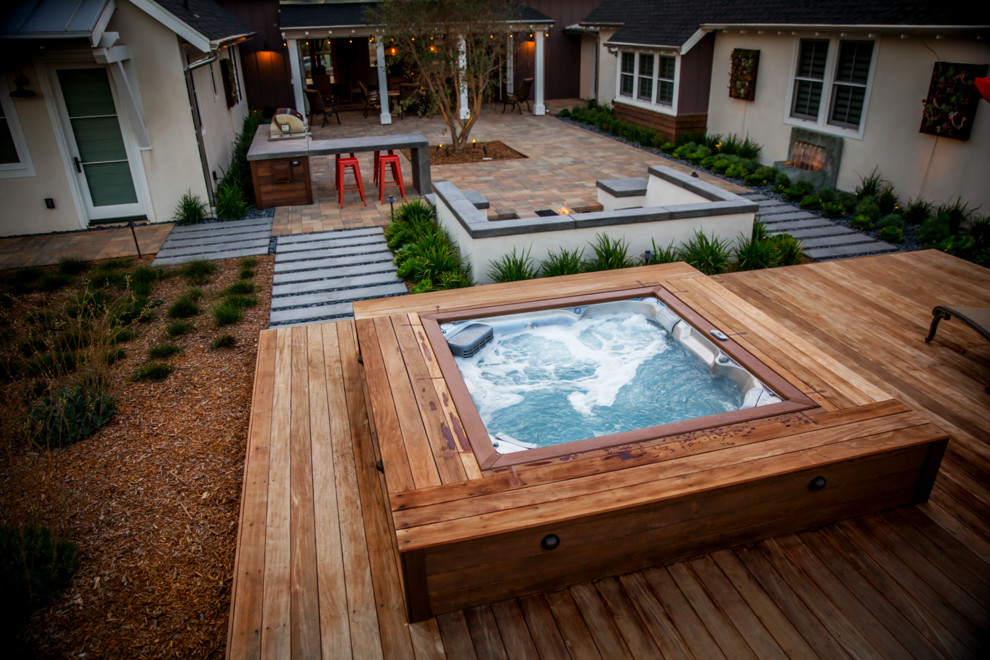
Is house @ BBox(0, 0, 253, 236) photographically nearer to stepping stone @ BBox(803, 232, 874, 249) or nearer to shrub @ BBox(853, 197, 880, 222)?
stepping stone @ BBox(803, 232, 874, 249)

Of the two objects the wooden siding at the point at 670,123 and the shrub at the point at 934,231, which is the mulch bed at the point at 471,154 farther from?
the shrub at the point at 934,231

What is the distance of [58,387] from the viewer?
4848 millimetres

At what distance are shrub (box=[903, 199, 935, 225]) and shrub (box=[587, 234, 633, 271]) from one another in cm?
434

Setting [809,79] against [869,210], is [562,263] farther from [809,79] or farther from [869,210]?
[809,79]

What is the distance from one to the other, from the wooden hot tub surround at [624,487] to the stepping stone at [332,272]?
3361 mm

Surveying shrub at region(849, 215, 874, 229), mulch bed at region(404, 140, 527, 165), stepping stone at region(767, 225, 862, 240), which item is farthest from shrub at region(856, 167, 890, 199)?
mulch bed at region(404, 140, 527, 165)

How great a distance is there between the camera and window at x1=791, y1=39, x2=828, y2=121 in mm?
9969

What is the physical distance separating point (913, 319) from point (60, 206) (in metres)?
10.1

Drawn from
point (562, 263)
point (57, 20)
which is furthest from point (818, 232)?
point (57, 20)

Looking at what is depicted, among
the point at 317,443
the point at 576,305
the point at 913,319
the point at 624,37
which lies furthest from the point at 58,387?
the point at 624,37

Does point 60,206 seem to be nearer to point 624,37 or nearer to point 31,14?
point 31,14

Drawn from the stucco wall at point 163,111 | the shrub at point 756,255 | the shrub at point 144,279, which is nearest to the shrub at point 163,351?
the shrub at point 144,279

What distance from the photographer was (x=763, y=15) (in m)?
10.8

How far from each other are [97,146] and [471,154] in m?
6.46
